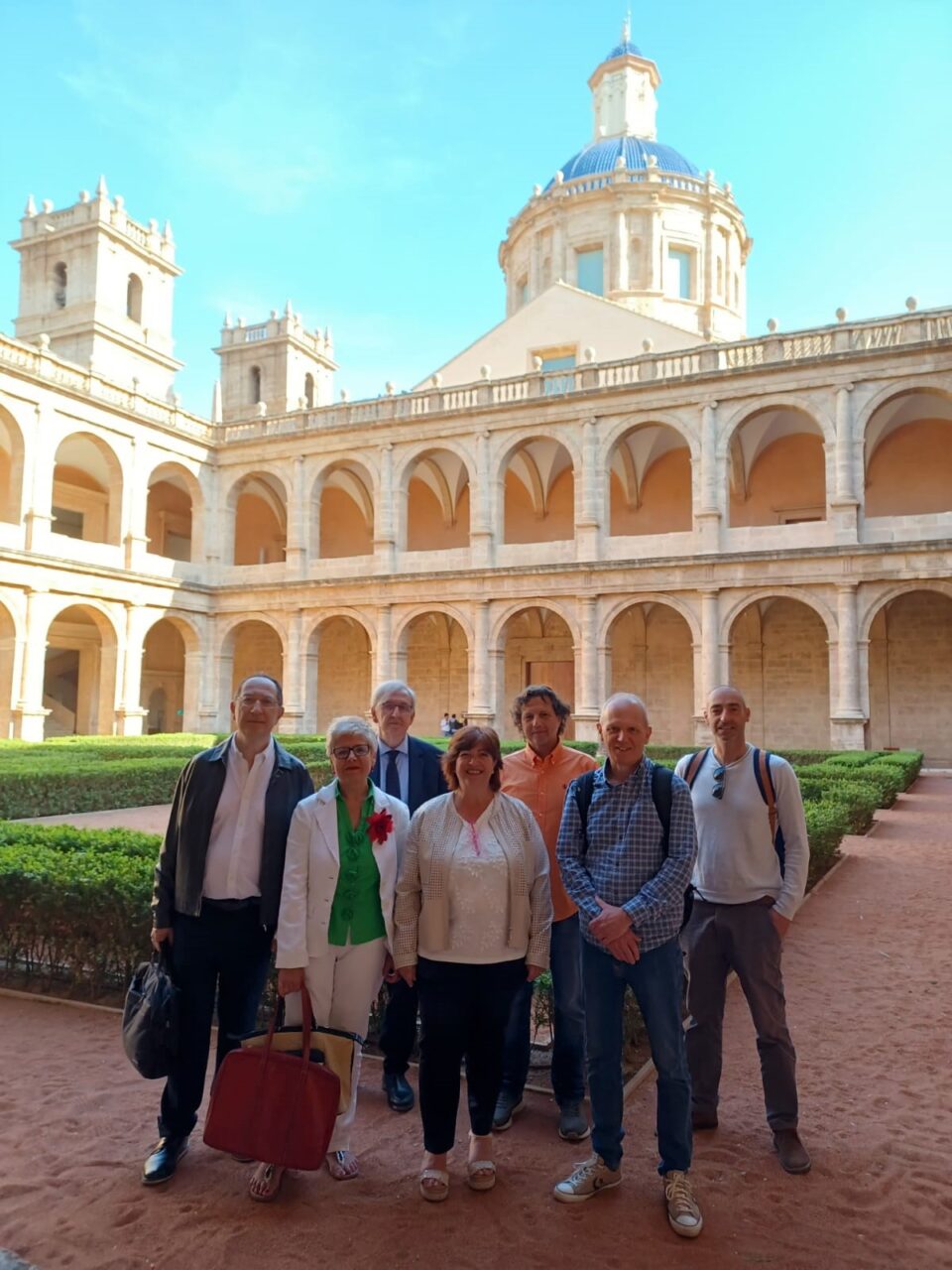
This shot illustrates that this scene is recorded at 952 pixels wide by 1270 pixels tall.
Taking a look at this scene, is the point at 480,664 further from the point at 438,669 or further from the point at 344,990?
the point at 344,990

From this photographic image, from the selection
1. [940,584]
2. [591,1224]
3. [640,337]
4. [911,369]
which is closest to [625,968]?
[591,1224]

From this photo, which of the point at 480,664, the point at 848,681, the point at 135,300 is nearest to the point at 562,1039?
the point at 848,681

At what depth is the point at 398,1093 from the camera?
3.78 m

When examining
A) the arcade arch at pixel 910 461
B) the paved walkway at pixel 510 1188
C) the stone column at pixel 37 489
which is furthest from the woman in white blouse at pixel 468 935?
the arcade arch at pixel 910 461

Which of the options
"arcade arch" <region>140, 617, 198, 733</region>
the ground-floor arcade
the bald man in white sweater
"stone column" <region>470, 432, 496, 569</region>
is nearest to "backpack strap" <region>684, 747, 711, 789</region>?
the bald man in white sweater

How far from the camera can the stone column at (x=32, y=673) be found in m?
20.4

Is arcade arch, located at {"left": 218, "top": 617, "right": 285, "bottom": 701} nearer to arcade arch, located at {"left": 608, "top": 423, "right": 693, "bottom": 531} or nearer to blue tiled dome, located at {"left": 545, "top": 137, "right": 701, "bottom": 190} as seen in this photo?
arcade arch, located at {"left": 608, "top": 423, "right": 693, "bottom": 531}

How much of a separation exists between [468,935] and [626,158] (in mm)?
35465

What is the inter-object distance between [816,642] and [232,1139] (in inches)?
904

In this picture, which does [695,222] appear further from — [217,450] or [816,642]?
[217,450]

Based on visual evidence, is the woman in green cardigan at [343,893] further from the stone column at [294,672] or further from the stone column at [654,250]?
the stone column at [654,250]

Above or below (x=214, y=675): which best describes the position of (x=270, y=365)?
above

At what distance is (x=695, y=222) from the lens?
31.0 m

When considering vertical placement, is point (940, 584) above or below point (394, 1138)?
above
